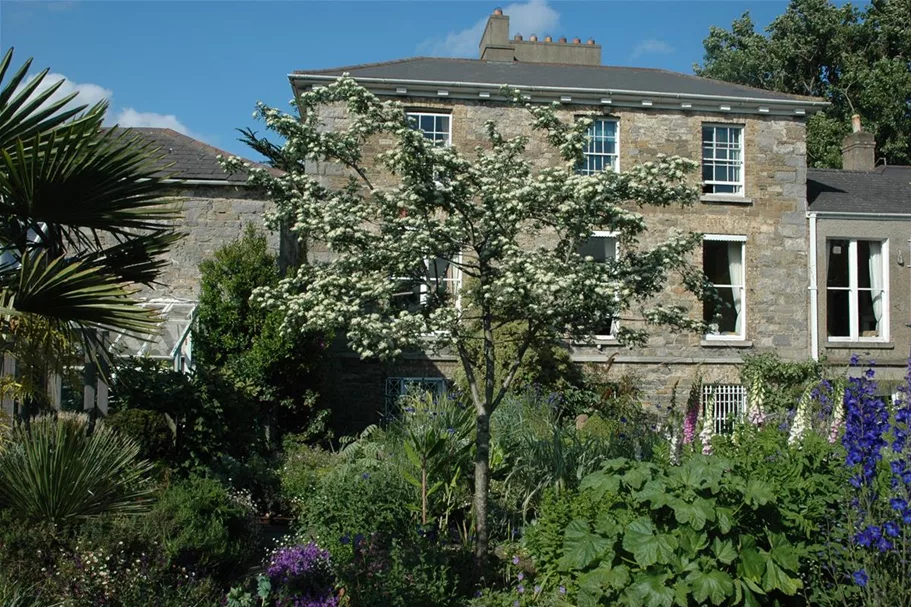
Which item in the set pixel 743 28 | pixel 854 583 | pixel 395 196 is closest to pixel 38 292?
pixel 395 196

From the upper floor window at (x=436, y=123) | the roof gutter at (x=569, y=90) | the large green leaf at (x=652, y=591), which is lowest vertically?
the large green leaf at (x=652, y=591)

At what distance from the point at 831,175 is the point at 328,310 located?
17.4m

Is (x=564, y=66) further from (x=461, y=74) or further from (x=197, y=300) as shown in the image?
(x=197, y=300)

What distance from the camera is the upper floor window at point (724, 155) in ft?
59.2

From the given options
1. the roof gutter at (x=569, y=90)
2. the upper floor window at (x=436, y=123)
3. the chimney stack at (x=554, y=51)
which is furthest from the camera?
the chimney stack at (x=554, y=51)

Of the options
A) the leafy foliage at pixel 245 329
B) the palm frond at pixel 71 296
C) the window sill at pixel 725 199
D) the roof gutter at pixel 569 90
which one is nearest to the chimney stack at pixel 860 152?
the roof gutter at pixel 569 90

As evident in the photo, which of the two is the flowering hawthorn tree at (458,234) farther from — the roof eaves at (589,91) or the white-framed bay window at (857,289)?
the white-framed bay window at (857,289)

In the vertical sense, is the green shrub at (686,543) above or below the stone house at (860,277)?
below

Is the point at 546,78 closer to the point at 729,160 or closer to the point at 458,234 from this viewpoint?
the point at 729,160

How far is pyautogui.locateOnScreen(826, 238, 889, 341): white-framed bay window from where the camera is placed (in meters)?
18.7

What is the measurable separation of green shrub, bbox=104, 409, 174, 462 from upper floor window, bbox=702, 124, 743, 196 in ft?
42.1

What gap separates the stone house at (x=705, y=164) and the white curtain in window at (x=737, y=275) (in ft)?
0.07

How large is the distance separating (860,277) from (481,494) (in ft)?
49.2

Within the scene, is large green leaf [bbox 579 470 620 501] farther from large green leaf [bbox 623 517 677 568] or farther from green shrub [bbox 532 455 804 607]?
large green leaf [bbox 623 517 677 568]
